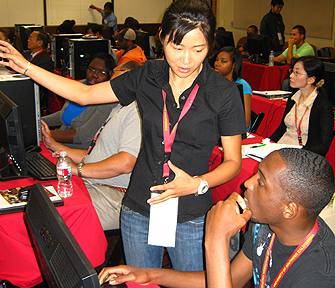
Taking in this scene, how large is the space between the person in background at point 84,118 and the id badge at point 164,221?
61.0 inches

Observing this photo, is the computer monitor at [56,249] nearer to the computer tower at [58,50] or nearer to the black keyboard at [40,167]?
the black keyboard at [40,167]

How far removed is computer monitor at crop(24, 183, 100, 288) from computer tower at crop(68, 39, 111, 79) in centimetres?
427

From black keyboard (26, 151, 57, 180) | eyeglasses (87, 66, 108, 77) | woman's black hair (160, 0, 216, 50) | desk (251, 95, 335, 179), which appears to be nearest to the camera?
woman's black hair (160, 0, 216, 50)

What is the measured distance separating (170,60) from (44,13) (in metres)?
10.6

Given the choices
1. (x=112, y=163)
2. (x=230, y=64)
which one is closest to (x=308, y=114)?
(x=230, y=64)

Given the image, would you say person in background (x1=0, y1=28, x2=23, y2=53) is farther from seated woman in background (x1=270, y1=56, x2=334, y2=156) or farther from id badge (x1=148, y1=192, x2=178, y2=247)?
id badge (x1=148, y1=192, x2=178, y2=247)

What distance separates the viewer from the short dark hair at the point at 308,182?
0.99 metres

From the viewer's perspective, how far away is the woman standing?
116 centimetres

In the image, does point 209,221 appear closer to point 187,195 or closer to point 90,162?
point 187,195

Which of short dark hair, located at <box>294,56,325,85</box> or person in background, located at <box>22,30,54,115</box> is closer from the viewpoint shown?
short dark hair, located at <box>294,56,325,85</box>

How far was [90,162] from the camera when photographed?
85.4 inches

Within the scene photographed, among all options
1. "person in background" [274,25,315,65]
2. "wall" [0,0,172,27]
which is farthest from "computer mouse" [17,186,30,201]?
"wall" [0,0,172,27]

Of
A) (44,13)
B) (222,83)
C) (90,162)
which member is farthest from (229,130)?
(44,13)

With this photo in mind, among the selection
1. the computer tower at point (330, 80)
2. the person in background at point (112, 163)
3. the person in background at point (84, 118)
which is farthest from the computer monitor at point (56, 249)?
the computer tower at point (330, 80)
